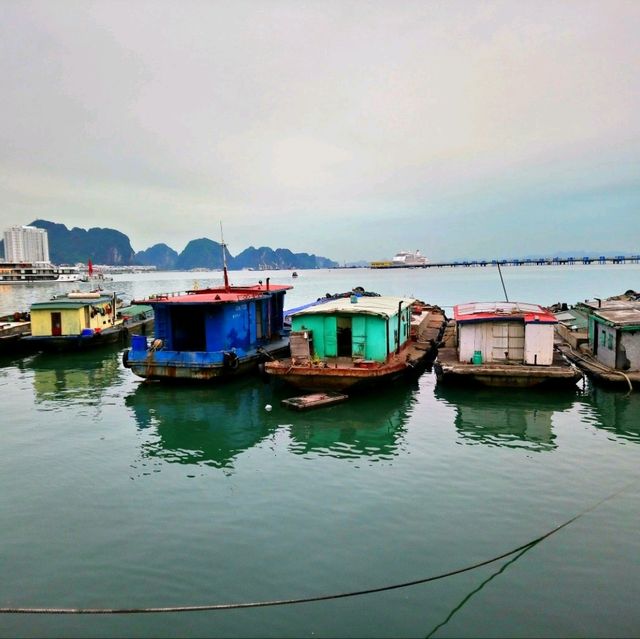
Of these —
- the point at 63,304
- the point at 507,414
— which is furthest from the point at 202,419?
the point at 63,304

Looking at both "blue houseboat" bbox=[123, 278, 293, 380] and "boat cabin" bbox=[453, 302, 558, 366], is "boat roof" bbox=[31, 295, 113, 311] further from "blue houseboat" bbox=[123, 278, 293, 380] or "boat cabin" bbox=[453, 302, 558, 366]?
"boat cabin" bbox=[453, 302, 558, 366]

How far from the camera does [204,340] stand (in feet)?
70.0

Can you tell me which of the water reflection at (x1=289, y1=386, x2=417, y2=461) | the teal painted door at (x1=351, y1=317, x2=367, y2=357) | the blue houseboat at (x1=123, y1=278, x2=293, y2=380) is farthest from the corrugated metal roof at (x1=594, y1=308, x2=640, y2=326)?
the blue houseboat at (x1=123, y1=278, x2=293, y2=380)

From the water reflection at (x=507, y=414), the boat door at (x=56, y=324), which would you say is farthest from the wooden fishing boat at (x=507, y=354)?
the boat door at (x=56, y=324)

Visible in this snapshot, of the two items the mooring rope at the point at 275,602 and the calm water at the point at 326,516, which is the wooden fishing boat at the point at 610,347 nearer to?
the calm water at the point at 326,516

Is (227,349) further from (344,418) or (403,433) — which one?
(403,433)

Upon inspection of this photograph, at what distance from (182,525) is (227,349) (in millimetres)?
11184

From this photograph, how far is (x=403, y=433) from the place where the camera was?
579 inches

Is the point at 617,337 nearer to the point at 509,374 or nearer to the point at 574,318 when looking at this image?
the point at 509,374

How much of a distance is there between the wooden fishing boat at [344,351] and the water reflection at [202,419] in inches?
69.1

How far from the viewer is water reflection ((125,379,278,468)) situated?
13414 mm

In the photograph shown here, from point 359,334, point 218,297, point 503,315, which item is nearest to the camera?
point 359,334

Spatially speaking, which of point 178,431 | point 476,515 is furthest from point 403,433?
point 178,431

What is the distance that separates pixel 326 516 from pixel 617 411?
→ 1115 cm
